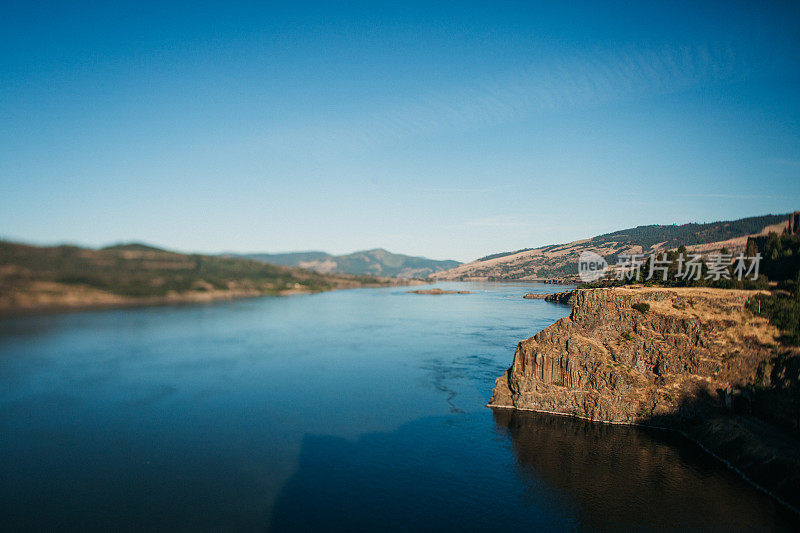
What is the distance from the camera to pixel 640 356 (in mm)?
46094

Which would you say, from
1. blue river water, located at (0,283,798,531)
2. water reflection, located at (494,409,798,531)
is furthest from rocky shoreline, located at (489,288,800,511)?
water reflection, located at (494,409,798,531)

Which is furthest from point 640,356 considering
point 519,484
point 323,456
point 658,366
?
point 323,456

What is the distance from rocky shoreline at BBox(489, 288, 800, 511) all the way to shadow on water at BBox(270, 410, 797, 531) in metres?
3.05

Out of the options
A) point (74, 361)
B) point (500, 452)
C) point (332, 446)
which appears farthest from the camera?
point (74, 361)

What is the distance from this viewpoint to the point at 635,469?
3519 centimetres

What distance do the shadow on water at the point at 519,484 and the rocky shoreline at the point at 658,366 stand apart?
3051 mm

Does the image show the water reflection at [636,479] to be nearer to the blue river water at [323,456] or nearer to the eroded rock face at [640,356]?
the blue river water at [323,456]

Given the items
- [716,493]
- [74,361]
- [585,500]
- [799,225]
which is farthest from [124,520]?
[799,225]

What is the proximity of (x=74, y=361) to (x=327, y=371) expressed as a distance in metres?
52.5

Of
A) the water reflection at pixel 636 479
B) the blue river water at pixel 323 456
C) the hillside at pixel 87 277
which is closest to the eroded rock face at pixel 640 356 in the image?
the blue river water at pixel 323 456

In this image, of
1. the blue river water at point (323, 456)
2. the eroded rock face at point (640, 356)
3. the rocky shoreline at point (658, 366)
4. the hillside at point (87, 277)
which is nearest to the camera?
the blue river water at point (323, 456)

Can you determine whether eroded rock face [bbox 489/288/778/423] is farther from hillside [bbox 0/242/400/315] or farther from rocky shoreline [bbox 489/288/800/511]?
hillside [bbox 0/242/400/315]

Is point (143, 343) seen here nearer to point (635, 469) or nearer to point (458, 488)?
point (458, 488)

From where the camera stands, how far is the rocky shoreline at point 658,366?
1651 inches
